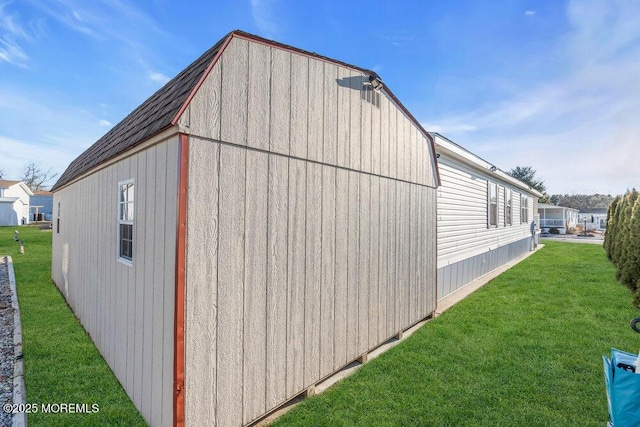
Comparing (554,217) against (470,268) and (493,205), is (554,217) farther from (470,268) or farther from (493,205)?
(470,268)

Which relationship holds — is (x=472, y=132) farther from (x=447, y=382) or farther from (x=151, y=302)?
(x=151, y=302)

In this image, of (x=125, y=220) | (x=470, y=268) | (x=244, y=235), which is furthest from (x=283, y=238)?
(x=470, y=268)

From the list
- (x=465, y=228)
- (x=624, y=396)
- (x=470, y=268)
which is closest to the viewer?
(x=624, y=396)

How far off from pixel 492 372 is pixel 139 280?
411cm

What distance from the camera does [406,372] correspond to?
378 centimetres

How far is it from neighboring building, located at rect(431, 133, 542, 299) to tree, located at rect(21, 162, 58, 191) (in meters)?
62.1

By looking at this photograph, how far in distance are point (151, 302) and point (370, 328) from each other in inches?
110

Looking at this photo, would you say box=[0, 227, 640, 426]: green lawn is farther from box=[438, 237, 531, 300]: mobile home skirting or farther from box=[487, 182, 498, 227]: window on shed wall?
box=[487, 182, 498, 227]: window on shed wall

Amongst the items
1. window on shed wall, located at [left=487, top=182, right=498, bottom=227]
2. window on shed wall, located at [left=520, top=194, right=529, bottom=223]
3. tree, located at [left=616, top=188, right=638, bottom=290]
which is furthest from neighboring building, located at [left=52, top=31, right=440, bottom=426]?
window on shed wall, located at [left=520, top=194, right=529, bottom=223]

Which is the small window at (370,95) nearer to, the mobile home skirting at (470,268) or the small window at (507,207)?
the mobile home skirting at (470,268)

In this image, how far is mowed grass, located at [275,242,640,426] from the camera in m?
2.94

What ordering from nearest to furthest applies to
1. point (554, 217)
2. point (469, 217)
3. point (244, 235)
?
point (244, 235)
point (469, 217)
point (554, 217)

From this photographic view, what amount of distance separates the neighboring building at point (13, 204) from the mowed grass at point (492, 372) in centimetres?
4220

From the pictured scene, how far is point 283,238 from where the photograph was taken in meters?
3.03
